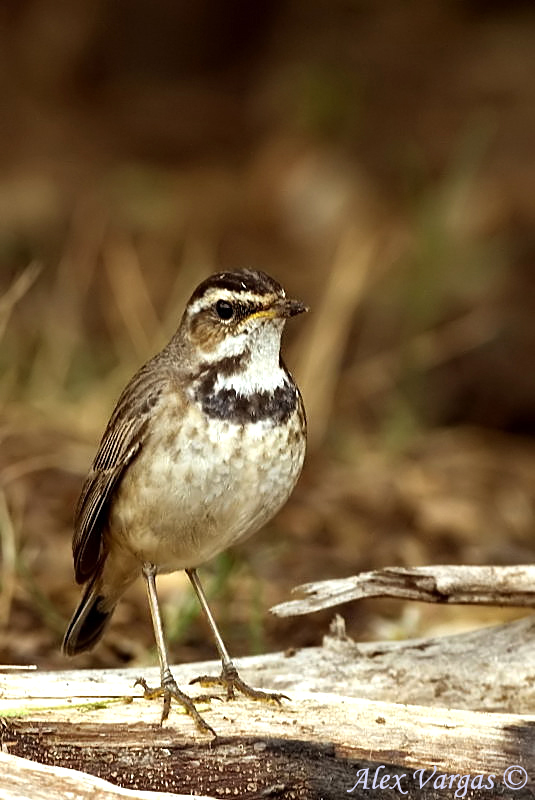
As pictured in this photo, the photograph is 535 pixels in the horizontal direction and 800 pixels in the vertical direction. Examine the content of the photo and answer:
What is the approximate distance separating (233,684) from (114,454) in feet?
3.50

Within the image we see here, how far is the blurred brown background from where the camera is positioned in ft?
27.1

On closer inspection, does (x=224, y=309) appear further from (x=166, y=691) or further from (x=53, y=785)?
(x=53, y=785)

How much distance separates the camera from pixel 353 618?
7.79 m

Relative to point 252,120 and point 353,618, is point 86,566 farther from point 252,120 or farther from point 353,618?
point 252,120

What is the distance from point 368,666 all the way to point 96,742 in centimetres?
134

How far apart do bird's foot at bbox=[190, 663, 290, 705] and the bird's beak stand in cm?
144

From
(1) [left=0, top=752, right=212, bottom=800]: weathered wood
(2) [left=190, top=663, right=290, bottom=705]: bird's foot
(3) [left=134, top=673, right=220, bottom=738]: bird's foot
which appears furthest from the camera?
(2) [left=190, top=663, right=290, bottom=705]: bird's foot

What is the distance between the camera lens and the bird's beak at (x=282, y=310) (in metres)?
5.32
